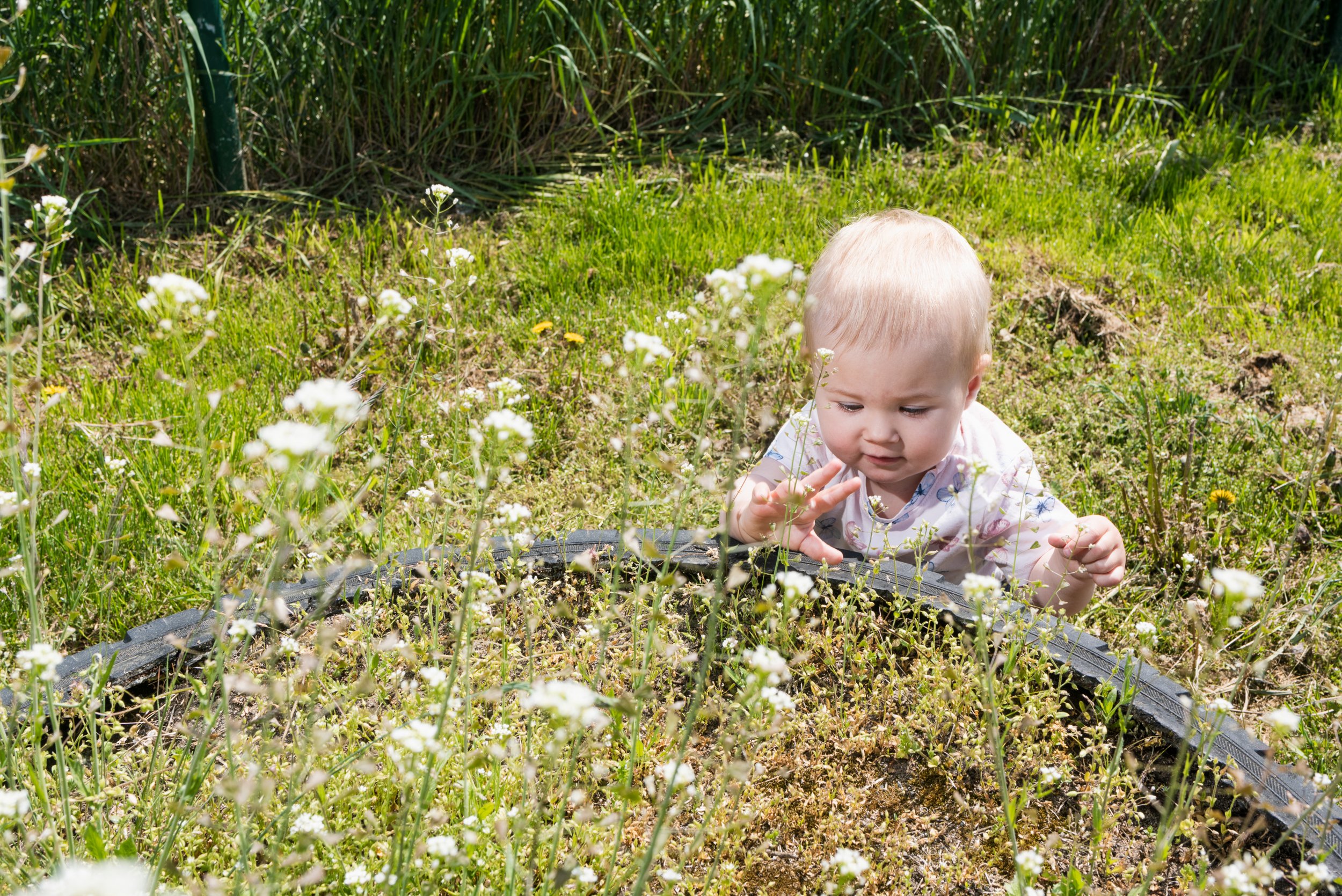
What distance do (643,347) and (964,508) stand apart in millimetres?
1473

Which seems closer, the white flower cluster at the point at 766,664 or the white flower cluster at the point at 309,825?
the white flower cluster at the point at 766,664

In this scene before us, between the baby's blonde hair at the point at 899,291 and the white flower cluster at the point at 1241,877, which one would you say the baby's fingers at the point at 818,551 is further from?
the white flower cluster at the point at 1241,877

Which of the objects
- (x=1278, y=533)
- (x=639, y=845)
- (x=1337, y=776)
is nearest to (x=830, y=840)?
(x=639, y=845)

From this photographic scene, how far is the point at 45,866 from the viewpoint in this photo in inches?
60.6

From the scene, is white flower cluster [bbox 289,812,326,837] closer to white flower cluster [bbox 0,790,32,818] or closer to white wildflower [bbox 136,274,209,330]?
white flower cluster [bbox 0,790,32,818]

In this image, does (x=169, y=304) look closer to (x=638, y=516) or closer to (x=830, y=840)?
(x=830, y=840)

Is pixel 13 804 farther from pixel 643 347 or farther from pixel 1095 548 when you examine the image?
pixel 1095 548

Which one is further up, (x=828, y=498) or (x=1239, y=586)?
(x=1239, y=586)

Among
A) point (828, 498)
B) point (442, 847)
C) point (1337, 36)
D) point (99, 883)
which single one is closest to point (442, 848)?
point (442, 847)

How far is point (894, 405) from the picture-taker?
2.53 meters

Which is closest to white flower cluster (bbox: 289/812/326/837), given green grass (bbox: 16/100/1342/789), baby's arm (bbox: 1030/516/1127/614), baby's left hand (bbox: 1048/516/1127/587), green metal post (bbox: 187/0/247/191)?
green grass (bbox: 16/100/1342/789)

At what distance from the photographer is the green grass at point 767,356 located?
265cm

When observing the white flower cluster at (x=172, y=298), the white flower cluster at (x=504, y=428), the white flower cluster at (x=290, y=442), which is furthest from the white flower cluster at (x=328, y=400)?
the white flower cluster at (x=172, y=298)

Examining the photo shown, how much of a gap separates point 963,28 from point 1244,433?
2665mm
